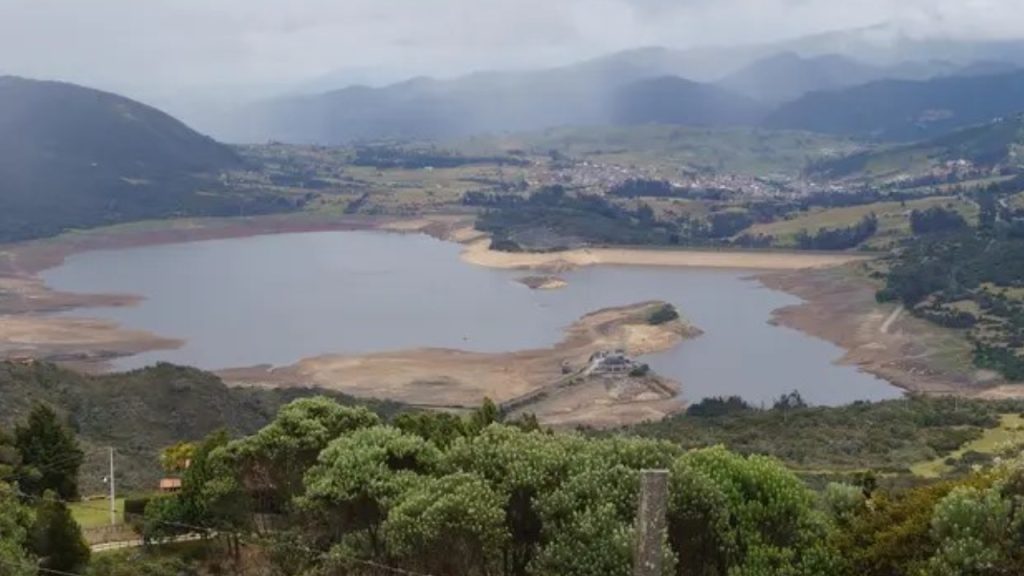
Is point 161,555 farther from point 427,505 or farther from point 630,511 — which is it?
point 630,511

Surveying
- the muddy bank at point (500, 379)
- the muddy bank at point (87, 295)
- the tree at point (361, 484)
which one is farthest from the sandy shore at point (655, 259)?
the tree at point (361, 484)

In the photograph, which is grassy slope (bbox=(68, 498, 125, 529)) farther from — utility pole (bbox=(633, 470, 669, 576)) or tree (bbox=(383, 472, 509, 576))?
utility pole (bbox=(633, 470, 669, 576))

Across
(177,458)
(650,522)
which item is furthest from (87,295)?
(650,522)

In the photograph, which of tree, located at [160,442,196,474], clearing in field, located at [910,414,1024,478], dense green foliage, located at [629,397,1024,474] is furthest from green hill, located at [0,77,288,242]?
clearing in field, located at [910,414,1024,478]

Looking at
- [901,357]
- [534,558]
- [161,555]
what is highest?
[534,558]

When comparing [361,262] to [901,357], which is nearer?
[901,357]

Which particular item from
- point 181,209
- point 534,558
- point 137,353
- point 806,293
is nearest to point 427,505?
point 534,558
